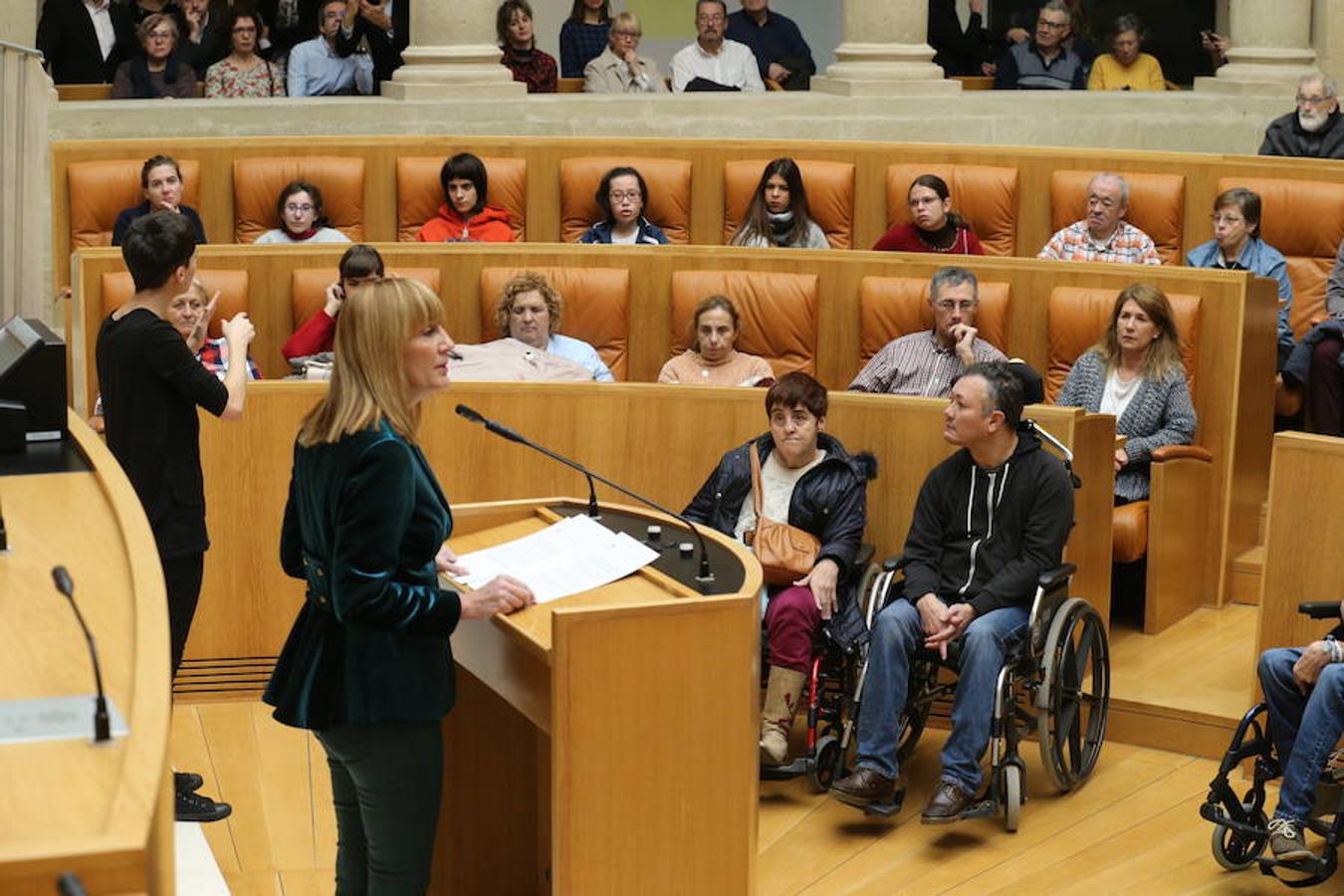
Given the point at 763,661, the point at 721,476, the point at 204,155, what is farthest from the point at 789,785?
the point at 204,155

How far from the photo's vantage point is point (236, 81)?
884 centimetres

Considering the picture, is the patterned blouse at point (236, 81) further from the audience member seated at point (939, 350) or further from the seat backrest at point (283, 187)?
the audience member seated at point (939, 350)

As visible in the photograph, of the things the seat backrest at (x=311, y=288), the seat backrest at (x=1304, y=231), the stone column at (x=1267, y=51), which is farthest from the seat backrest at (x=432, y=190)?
the stone column at (x=1267, y=51)

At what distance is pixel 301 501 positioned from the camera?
3.13 meters

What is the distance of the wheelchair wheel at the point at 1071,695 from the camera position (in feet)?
15.3

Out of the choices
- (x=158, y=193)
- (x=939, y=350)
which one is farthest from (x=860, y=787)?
(x=158, y=193)

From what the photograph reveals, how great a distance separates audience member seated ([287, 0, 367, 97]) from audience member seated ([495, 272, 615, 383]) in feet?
9.89

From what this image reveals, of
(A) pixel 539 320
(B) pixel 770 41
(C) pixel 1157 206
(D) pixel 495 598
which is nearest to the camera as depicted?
(D) pixel 495 598

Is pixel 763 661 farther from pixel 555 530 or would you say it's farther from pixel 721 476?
pixel 555 530

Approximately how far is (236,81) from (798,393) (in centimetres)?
468

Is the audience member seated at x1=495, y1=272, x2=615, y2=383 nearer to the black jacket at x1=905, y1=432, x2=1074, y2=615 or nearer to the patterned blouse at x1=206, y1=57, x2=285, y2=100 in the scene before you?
the black jacket at x1=905, y1=432, x2=1074, y2=615

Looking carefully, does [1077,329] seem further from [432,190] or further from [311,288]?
[432,190]

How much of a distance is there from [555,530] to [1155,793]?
185 cm

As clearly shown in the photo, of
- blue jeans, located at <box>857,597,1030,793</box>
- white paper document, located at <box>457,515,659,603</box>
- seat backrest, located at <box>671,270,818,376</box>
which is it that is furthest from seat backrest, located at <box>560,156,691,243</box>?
white paper document, located at <box>457,515,659,603</box>
